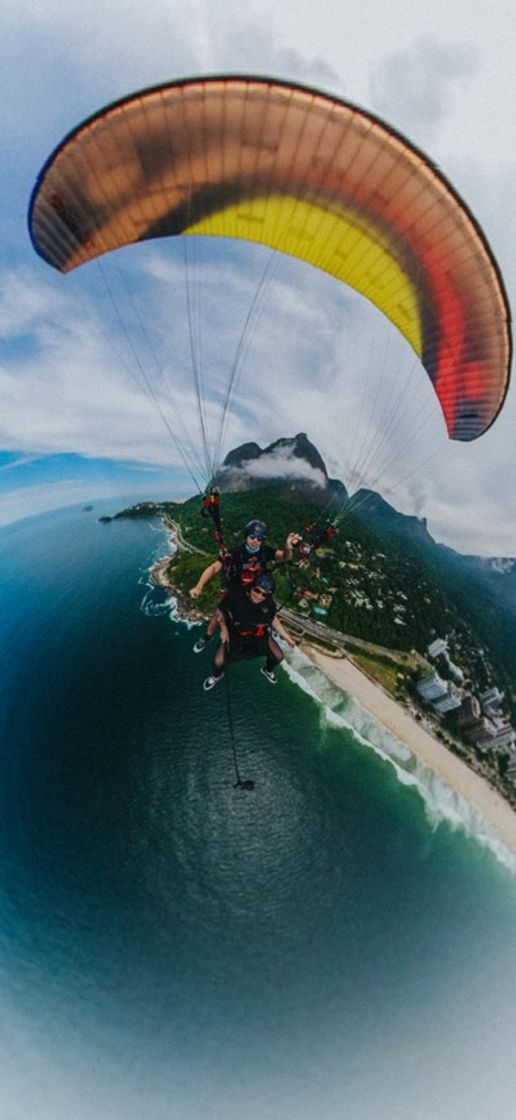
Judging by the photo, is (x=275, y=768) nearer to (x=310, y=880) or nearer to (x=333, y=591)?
(x=310, y=880)

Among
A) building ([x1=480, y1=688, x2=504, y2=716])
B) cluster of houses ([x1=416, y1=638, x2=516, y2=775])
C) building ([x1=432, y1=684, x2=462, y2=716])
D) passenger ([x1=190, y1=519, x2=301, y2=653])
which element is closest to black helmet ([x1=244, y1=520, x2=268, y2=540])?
passenger ([x1=190, y1=519, x2=301, y2=653])

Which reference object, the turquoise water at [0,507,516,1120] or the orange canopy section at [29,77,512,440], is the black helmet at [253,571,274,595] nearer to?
the orange canopy section at [29,77,512,440]

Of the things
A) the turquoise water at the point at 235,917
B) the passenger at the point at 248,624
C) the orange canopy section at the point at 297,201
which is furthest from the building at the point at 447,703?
the orange canopy section at the point at 297,201

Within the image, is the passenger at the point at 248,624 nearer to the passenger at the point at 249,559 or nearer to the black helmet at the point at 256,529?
the passenger at the point at 249,559

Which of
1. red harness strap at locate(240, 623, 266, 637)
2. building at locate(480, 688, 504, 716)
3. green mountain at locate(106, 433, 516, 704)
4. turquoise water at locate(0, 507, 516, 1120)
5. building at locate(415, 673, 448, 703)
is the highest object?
green mountain at locate(106, 433, 516, 704)

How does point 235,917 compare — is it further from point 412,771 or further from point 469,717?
point 469,717

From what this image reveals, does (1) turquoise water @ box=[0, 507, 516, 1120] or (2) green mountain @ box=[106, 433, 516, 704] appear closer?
(1) turquoise water @ box=[0, 507, 516, 1120]
